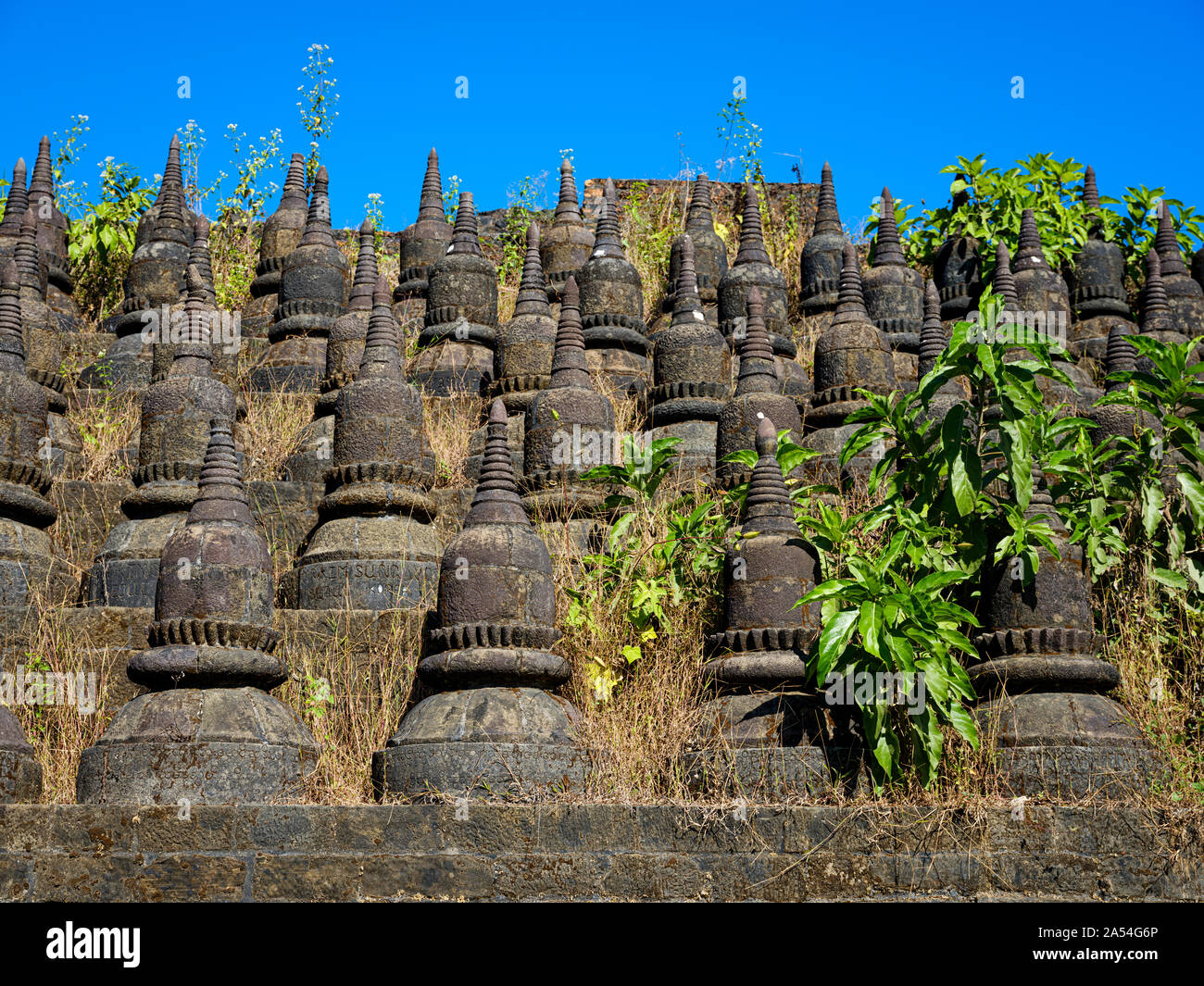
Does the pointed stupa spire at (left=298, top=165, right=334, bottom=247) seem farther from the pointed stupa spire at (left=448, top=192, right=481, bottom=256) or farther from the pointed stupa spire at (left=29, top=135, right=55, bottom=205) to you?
the pointed stupa spire at (left=29, top=135, right=55, bottom=205)

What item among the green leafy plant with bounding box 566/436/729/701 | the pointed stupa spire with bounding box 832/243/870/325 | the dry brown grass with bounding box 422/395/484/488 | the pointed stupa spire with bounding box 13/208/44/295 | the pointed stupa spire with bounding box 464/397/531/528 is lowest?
the green leafy plant with bounding box 566/436/729/701

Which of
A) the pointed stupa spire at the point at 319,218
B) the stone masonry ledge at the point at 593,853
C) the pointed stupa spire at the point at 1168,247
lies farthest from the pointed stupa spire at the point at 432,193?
the stone masonry ledge at the point at 593,853

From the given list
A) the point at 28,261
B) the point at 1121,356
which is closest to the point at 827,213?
the point at 1121,356

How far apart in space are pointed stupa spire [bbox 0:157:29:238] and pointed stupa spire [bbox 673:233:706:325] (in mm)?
6722

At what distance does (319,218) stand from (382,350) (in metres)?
3.99

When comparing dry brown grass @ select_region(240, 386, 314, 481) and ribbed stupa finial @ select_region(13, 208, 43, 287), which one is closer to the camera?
dry brown grass @ select_region(240, 386, 314, 481)

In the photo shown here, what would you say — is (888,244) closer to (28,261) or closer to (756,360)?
(756,360)

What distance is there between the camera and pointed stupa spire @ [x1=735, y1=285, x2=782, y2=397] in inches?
331

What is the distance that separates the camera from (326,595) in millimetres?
7570

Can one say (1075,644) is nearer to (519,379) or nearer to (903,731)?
(903,731)

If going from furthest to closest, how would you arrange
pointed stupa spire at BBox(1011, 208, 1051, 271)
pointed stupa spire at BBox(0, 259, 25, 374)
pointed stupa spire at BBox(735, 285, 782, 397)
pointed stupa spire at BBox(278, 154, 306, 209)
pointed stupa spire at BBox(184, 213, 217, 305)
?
pointed stupa spire at BBox(278, 154, 306, 209)
pointed stupa spire at BBox(1011, 208, 1051, 271)
pointed stupa spire at BBox(184, 213, 217, 305)
pointed stupa spire at BBox(735, 285, 782, 397)
pointed stupa spire at BBox(0, 259, 25, 374)

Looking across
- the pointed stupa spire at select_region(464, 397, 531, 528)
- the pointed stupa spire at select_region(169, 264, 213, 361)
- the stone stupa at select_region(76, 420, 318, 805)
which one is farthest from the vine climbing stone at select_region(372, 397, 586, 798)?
the pointed stupa spire at select_region(169, 264, 213, 361)

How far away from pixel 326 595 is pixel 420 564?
0.58m

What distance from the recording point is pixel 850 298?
31.4 feet
